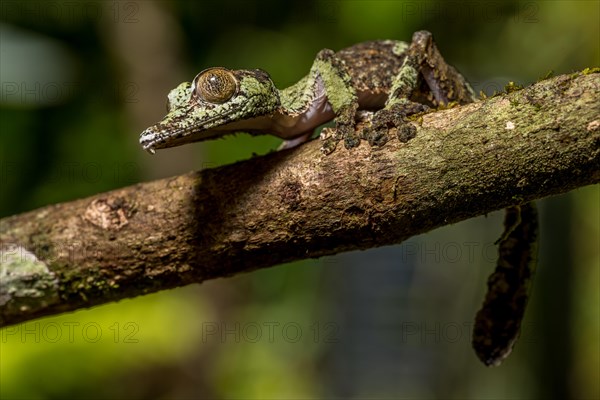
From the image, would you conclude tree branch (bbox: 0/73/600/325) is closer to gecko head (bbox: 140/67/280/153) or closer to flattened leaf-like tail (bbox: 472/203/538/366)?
gecko head (bbox: 140/67/280/153)

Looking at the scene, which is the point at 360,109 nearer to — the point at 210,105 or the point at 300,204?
the point at 210,105

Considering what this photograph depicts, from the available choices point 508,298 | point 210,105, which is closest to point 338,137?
point 210,105

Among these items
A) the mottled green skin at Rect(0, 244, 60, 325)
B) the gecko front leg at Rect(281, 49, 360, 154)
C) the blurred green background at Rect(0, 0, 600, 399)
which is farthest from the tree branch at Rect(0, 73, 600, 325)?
the blurred green background at Rect(0, 0, 600, 399)

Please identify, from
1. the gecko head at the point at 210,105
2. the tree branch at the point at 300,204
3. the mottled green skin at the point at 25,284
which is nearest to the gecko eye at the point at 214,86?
the gecko head at the point at 210,105

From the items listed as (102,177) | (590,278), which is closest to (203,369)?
(102,177)

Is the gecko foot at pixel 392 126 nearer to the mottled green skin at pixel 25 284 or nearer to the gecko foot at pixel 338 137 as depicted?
the gecko foot at pixel 338 137

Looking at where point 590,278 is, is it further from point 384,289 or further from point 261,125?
point 261,125
